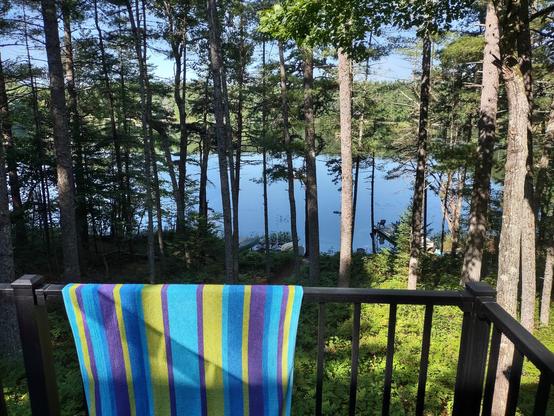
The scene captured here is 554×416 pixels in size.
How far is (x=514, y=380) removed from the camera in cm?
125

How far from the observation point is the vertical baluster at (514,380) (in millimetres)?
1237

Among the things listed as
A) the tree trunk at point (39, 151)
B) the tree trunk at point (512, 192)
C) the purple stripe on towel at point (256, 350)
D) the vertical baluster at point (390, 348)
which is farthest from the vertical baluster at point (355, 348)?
the tree trunk at point (39, 151)

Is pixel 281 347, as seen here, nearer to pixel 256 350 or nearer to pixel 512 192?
pixel 256 350

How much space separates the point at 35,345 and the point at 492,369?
73.1 inches

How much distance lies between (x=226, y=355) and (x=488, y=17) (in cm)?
847

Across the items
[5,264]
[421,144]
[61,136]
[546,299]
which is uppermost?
[61,136]

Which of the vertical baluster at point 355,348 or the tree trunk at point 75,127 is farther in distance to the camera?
the tree trunk at point 75,127

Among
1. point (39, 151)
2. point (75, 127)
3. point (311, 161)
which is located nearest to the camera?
point (39, 151)

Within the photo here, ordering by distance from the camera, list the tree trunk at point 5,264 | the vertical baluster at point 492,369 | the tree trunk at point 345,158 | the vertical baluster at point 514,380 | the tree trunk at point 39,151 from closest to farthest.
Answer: the vertical baluster at point 514,380
the vertical baluster at point 492,369
the tree trunk at point 5,264
the tree trunk at point 345,158
the tree trunk at point 39,151

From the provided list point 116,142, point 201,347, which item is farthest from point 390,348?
point 116,142

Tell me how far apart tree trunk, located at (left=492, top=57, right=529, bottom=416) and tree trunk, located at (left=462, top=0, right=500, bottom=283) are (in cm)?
351

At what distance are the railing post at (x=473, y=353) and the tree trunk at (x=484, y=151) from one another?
7420mm

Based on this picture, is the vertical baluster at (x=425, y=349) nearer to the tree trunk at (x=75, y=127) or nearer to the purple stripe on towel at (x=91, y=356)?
the purple stripe on towel at (x=91, y=356)

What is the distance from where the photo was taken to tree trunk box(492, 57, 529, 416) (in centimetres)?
439
